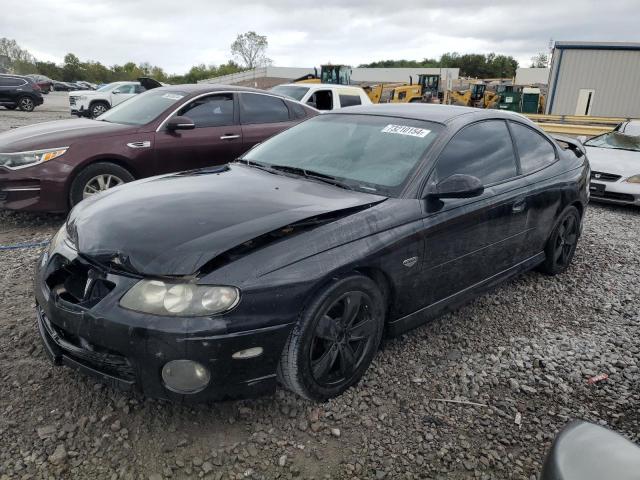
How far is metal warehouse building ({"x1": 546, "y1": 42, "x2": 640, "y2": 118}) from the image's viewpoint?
23.4 meters

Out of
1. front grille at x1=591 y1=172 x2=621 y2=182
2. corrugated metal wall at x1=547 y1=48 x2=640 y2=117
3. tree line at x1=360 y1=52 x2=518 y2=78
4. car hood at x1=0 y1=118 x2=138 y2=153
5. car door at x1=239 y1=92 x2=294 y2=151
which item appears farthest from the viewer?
tree line at x1=360 y1=52 x2=518 y2=78

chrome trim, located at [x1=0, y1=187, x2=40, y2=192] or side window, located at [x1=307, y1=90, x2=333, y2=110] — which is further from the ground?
side window, located at [x1=307, y1=90, x2=333, y2=110]

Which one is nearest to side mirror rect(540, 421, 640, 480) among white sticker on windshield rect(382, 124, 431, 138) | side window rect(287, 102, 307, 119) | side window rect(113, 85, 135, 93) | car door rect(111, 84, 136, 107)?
white sticker on windshield rect(382, 124, 431, 138)

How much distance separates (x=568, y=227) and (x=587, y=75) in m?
23.5

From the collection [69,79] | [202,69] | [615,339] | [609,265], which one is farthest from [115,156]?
[69,79]

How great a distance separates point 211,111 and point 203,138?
1.30ft

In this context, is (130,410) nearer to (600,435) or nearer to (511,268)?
(600,435)

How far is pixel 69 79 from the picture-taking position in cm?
8194

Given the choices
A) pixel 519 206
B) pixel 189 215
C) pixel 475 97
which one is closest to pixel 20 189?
pixel 189 215

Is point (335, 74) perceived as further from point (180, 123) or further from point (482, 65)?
point (482, 65)

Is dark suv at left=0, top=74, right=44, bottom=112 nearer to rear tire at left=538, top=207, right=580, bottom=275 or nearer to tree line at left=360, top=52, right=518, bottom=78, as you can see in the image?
rear tire at left=538, top=207, right=580, bottom=275

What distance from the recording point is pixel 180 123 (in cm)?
521

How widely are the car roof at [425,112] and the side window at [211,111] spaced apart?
2.42 meters

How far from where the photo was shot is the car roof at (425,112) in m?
3.37
